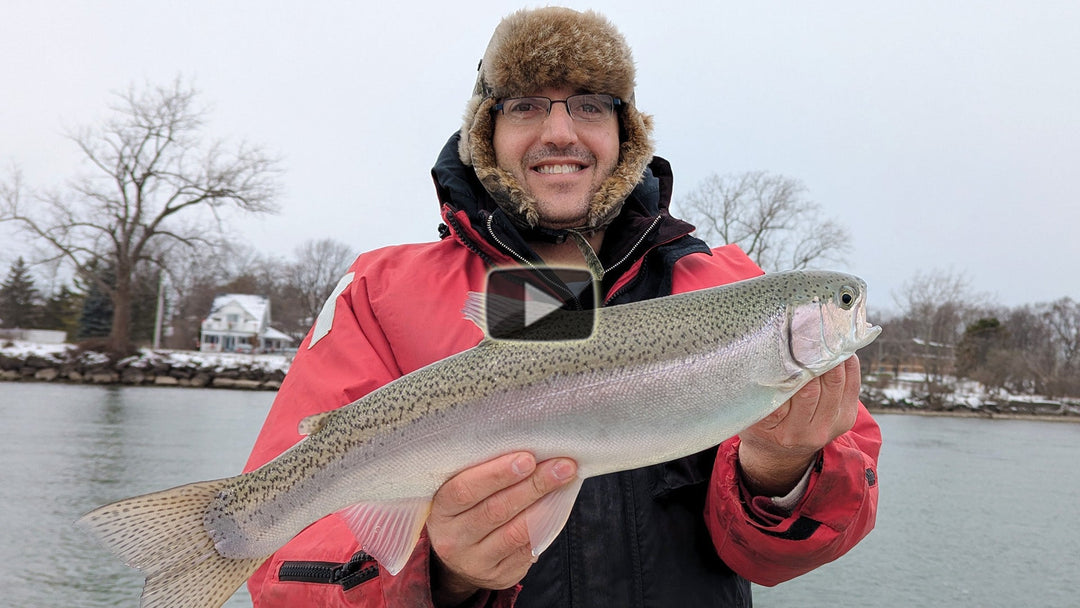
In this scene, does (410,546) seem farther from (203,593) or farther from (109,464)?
(109,464)

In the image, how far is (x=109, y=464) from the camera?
15289mm

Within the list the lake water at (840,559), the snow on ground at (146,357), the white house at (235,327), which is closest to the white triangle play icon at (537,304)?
the lake water at (840,559)

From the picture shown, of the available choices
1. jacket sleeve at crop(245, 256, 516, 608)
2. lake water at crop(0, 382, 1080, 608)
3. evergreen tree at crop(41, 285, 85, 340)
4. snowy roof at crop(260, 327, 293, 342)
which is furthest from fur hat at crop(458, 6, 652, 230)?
snowy roof at crop(260, 327, 293, 342)

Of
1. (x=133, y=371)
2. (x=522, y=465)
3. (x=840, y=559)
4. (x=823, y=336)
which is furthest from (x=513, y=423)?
(x=133, y=371)

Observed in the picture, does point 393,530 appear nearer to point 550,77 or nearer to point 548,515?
point 548,515

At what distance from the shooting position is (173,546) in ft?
7.71

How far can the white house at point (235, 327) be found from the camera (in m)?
78.4

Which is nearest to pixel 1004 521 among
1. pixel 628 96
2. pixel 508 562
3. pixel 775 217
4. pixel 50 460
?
pixel 628 96

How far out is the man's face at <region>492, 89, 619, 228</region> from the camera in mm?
3508

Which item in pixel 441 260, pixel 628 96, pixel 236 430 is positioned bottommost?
pixel 236 430

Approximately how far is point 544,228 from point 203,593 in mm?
2055

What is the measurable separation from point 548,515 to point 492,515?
18 cm

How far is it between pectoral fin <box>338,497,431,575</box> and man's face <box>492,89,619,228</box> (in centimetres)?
164

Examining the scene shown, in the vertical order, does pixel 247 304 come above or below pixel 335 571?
above
